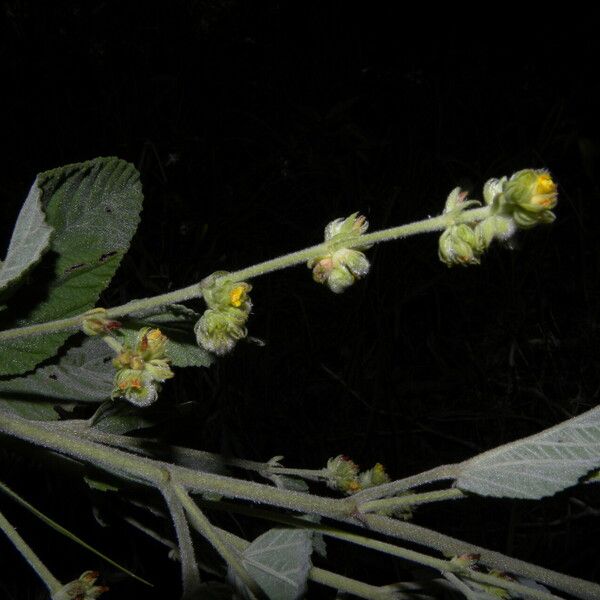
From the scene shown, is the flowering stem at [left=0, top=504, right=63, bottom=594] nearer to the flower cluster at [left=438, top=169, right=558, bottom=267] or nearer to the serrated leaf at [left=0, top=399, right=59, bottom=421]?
the serrated leaf at [left=0, top=399, right=59, bottom=421]

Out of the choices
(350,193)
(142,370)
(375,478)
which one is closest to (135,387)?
(142,370)

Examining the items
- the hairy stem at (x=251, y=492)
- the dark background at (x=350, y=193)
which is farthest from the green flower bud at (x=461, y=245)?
the dark background at (x=350, y=193)

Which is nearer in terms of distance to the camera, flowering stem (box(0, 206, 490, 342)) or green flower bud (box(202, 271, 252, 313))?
flowering stem (box(0, 206, 490, 342))

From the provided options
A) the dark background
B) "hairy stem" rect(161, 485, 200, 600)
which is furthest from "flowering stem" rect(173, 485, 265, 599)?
the dark background

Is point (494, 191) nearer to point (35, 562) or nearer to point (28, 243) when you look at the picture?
point (28, 243)

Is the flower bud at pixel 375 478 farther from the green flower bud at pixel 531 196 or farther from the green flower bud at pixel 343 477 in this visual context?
the green flower bud at pixel 531 196

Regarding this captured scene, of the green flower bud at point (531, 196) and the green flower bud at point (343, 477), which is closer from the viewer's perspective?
the green flower bud at point (531, 196)
